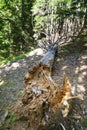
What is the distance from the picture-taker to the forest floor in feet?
20.1

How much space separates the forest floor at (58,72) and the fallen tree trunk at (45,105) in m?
0.60

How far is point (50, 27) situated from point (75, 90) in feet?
12.6

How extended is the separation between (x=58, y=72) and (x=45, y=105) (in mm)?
2431

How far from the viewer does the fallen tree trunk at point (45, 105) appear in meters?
4.69

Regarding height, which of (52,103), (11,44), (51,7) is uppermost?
(51,7)

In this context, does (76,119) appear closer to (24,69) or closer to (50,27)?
(24,69)

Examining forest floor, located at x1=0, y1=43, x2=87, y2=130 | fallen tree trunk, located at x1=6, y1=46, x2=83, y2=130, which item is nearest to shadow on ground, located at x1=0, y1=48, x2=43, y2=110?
forest floor, located at x1=0, y1=43, x2=87, y2=130

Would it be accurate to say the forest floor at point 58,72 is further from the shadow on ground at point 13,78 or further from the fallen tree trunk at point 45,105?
the fallen tree trunk at point 45,105

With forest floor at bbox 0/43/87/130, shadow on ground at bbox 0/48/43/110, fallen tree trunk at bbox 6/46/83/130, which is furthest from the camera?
shadow on ground at bbox 0/48/43/110

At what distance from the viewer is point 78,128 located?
15.6ft

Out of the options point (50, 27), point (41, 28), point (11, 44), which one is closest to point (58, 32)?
point (50, 27)

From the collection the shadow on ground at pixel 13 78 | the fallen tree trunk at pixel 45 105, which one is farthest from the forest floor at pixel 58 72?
the fallen tree trunk at pixel 45 105

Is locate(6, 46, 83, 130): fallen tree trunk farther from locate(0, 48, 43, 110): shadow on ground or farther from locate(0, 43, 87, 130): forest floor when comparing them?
locate(0, 48, 43, 110): shadow on ground

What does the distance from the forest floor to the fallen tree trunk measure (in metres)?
0.60
